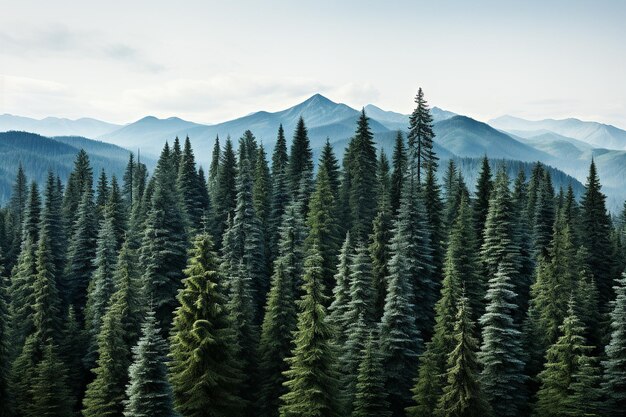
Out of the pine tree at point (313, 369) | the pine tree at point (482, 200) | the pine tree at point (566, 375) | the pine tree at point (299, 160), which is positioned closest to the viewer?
the pine tree at point (313, 369)

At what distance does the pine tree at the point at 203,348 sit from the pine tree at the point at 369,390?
28.5 feet

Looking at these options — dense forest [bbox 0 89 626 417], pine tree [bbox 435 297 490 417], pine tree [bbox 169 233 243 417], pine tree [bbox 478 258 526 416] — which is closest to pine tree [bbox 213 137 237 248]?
dense forest [bbox 0 89 626 417]

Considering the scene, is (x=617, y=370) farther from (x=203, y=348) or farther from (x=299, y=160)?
(x=299, y=160)

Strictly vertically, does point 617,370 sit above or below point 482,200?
below

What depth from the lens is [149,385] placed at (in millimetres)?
24891

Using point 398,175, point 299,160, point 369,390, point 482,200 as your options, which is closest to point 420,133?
point 398,175

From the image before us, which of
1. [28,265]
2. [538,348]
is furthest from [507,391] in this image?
[28,265]

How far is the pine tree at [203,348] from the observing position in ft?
82.7

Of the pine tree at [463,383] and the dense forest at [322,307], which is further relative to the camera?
the pine tree at [463,383]

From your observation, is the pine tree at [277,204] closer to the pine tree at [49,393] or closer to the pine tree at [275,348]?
the pine tree at [275,348]

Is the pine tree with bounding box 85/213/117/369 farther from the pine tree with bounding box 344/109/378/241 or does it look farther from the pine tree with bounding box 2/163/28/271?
the pine tree with bounding box 2/163/28/271

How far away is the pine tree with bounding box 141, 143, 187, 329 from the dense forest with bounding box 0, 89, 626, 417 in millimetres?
196

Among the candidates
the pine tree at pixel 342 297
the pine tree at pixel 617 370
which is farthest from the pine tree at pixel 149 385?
the pine tree at pixel 617 370

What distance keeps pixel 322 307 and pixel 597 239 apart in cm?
4793
